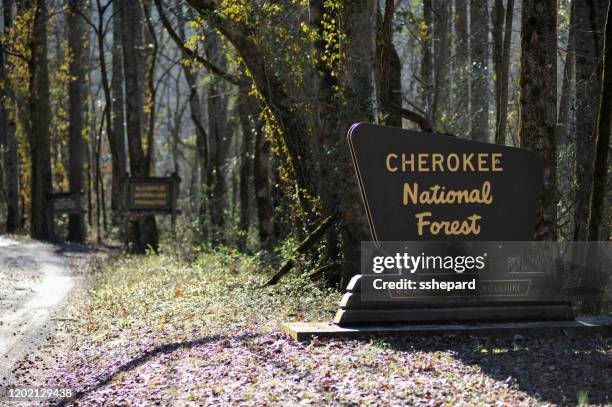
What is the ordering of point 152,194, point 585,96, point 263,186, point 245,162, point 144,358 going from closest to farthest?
point 144,358, point 585,96, point 263,186, point 152,194, point 245,162

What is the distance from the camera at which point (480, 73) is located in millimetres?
25953

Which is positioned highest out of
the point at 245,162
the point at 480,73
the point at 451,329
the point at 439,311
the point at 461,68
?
the point at 461,68

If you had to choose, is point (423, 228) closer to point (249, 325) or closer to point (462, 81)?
point (249, 325)

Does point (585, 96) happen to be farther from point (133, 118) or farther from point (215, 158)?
point (133, 118)

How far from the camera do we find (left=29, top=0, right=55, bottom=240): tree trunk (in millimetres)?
31375

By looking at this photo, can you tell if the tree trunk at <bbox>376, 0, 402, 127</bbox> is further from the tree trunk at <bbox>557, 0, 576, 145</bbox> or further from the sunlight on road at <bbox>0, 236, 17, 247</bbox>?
the sunlight on road at <bbox>0, 236, 17, 247</bbox>

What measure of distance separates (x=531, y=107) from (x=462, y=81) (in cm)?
2001

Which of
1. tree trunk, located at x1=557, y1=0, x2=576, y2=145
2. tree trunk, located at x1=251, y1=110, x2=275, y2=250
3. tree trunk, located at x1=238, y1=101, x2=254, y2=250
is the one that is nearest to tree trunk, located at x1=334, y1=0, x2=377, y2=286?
tree trunk, located at x1=557, y1=0, x2=576, y2=145

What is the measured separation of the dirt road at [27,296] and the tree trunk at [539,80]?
7080 millimetres

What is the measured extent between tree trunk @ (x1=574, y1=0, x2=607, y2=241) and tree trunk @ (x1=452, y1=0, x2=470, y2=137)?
11879mm

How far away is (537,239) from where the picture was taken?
39.8 ft

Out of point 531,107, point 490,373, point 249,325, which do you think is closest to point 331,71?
point 531,107

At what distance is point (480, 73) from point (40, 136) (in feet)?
51.4

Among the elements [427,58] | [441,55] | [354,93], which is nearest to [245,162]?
[441,55]
